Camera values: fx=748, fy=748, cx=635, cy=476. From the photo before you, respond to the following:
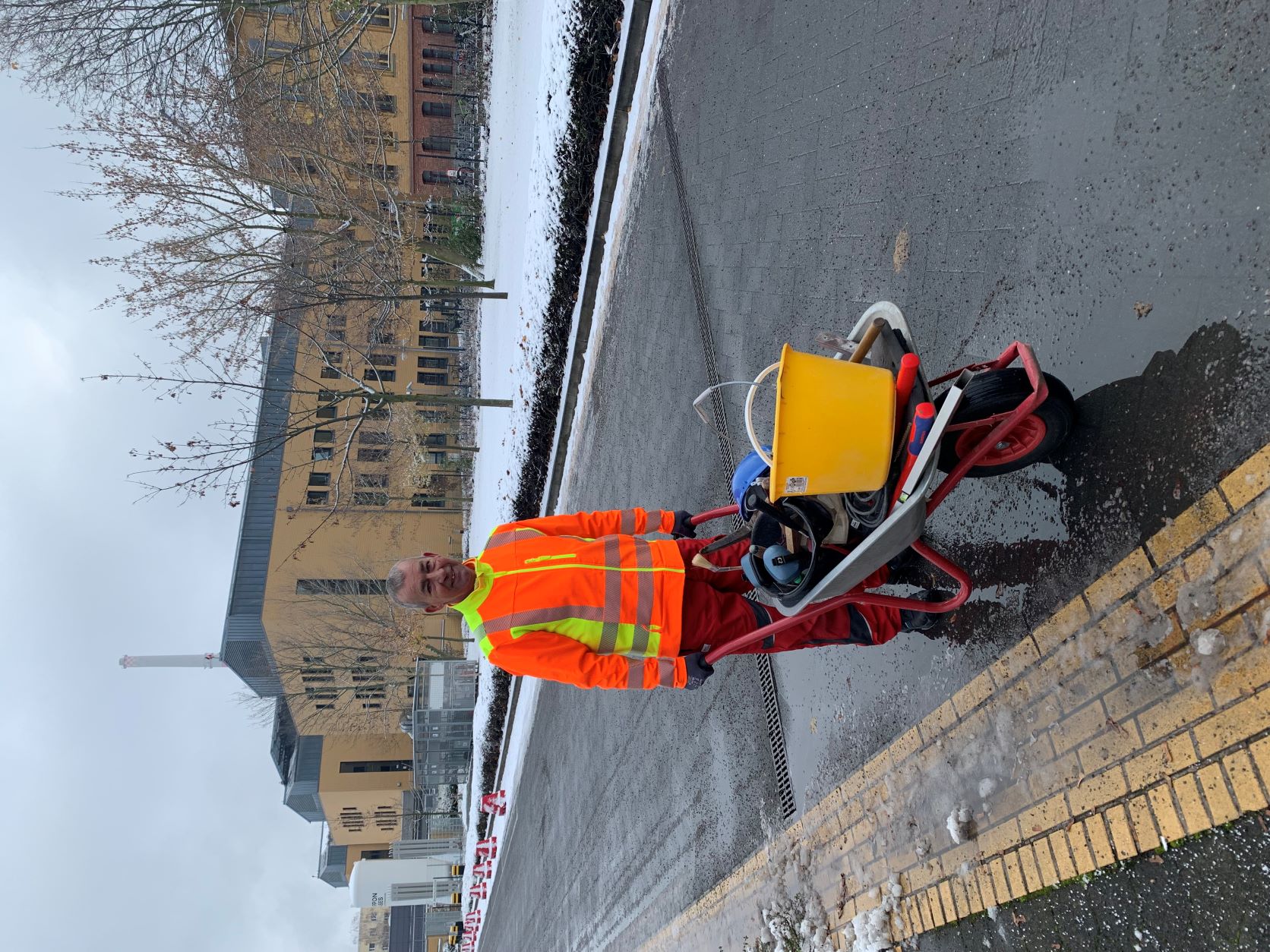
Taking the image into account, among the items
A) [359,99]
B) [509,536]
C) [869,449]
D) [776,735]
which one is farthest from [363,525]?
[869,449]

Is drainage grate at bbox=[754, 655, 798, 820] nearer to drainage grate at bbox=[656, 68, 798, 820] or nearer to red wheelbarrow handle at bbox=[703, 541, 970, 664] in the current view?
drainage grate at bbox=[656, 68, 798, 820]

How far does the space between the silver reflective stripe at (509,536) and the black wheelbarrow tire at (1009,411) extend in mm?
2171

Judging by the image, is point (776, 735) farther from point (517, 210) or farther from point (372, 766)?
point (372, 766)

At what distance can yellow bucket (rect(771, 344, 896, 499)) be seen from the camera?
2.57 metres

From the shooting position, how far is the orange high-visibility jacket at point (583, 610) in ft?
12.4

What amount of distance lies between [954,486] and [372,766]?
4851cm

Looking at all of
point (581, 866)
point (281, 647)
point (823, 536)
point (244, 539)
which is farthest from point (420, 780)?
point (823, 536)

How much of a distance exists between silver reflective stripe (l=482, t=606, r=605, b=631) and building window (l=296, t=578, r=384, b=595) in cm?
2615

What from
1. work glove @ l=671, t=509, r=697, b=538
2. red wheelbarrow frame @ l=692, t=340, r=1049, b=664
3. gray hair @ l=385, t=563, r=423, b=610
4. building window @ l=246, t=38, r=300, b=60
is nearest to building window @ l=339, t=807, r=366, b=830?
building window @ l=246, t=38, r=300, b=60

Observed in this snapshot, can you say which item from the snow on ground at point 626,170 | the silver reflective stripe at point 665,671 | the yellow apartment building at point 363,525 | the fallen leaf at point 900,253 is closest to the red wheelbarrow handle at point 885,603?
the silver reflective stripe at point 665,671

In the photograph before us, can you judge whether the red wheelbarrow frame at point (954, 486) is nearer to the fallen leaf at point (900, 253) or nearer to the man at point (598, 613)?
the man at point (598, 613)

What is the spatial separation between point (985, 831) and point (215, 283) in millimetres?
13474

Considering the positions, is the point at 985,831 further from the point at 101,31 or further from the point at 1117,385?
the point at 101,31

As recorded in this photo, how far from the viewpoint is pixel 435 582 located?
3850 mm
